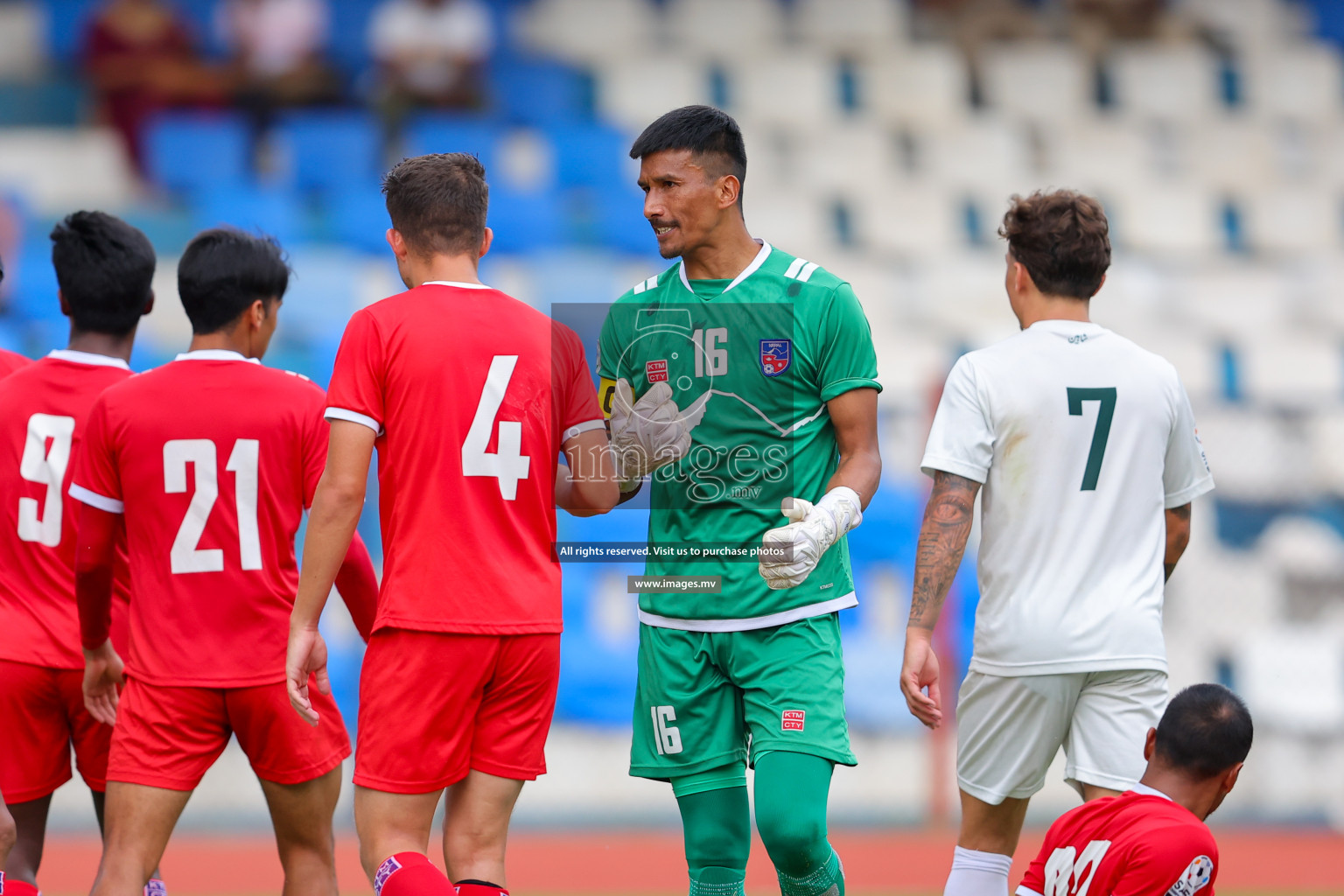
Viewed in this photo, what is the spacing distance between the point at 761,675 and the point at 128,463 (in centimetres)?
175

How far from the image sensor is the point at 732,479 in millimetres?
3951

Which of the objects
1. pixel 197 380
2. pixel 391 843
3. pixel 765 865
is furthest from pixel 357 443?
pixel 765 865

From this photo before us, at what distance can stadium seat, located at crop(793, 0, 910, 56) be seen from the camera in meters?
13.7

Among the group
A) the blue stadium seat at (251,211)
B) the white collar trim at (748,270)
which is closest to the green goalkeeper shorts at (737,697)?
the white collar trim at (748,270)

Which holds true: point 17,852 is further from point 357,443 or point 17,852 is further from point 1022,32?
point 1022,32

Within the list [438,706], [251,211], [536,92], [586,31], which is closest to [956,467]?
[438,706]

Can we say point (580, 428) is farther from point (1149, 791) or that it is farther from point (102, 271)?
point (1149, 791)

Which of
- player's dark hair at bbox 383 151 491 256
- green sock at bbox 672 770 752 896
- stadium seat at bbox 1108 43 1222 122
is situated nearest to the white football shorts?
green sock at bbox 672 770 752 896

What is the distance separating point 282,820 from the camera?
13.0 feet

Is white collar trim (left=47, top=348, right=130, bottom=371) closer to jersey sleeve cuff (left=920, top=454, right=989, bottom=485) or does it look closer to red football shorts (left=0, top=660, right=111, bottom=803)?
red football shorts (left=0, top=660, right=111, bottom=803)

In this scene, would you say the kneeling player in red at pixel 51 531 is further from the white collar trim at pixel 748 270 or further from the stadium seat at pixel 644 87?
the stadium seat at pixel 644 87

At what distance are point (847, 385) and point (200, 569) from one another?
1769 mm

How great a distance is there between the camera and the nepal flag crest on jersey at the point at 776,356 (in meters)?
3.94

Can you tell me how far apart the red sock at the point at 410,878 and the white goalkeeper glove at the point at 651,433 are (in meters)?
1.15
